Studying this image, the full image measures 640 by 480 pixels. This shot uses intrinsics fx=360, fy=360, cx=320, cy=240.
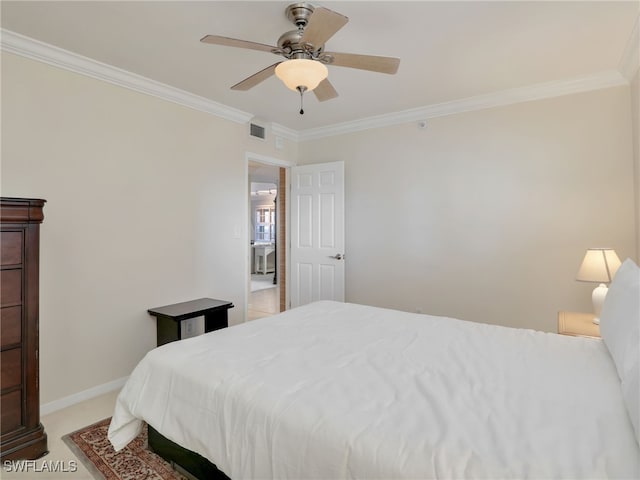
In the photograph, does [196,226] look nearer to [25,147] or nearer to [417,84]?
[25,147]

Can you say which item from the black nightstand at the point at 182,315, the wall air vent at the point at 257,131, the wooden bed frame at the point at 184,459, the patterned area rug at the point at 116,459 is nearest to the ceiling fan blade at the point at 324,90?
the wall air vent at the point at 257,131

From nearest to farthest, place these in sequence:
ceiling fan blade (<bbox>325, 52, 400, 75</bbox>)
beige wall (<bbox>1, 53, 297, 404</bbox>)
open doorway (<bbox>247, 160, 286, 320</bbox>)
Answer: ceiling fan blade (<bbox>325, 52, 400, 75</bbox>)
beige wall (<bbox>1, 53, 297, 404</bbox>)
open doorway (<bbox>247, 160, 286, 320</bbox>)

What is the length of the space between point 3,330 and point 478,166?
3863mm

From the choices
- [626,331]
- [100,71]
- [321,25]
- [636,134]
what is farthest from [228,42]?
[636,134]

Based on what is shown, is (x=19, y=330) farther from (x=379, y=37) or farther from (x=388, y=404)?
(x=379, y=37)

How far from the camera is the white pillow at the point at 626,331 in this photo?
1050mm

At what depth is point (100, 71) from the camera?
9.11ft

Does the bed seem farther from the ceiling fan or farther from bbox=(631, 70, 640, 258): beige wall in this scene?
bbox=(631, 70, 640, 258): beige wall

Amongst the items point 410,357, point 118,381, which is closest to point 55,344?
point 118,381

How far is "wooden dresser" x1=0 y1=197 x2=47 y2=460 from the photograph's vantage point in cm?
192

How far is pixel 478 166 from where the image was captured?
359cm

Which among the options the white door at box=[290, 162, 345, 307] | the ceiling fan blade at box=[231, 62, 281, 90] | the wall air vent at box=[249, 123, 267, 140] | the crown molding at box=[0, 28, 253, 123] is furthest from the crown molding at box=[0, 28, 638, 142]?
the ceiling fan blade at box=[231, 62, 281, 90]

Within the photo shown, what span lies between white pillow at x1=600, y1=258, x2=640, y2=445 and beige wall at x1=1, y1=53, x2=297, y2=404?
3194mm

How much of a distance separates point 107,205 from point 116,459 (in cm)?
183
